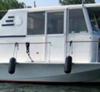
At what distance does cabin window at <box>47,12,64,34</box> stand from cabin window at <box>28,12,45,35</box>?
8.7 inches

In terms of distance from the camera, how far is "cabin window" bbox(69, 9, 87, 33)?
1396 centimetres

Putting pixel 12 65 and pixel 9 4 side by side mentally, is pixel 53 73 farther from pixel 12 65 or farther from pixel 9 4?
pixel 9 4

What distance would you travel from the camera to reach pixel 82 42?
13.9 m

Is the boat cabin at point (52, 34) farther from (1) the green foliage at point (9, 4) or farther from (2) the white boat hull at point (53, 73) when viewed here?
(1) the green foliage at point (9, 4)

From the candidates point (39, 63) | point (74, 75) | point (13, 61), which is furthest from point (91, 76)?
point (13, 61)

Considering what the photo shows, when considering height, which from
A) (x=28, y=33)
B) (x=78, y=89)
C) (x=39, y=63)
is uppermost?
(x=28, y=33)

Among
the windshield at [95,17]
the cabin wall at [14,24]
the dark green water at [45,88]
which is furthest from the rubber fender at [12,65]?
the windshield at [95,17]

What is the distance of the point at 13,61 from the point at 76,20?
2522 millimetres

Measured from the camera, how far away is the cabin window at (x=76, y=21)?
14.0 metres

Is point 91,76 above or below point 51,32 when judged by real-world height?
below

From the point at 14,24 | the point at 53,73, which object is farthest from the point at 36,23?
→ the point at 53,73

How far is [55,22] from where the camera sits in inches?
563

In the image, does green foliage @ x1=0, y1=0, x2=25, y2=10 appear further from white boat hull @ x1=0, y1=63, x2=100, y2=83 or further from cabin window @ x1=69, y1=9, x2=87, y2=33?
cabin window @ x1=69, y1=9, x2=87, y2=33

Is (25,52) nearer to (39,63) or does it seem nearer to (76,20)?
(39,63)
